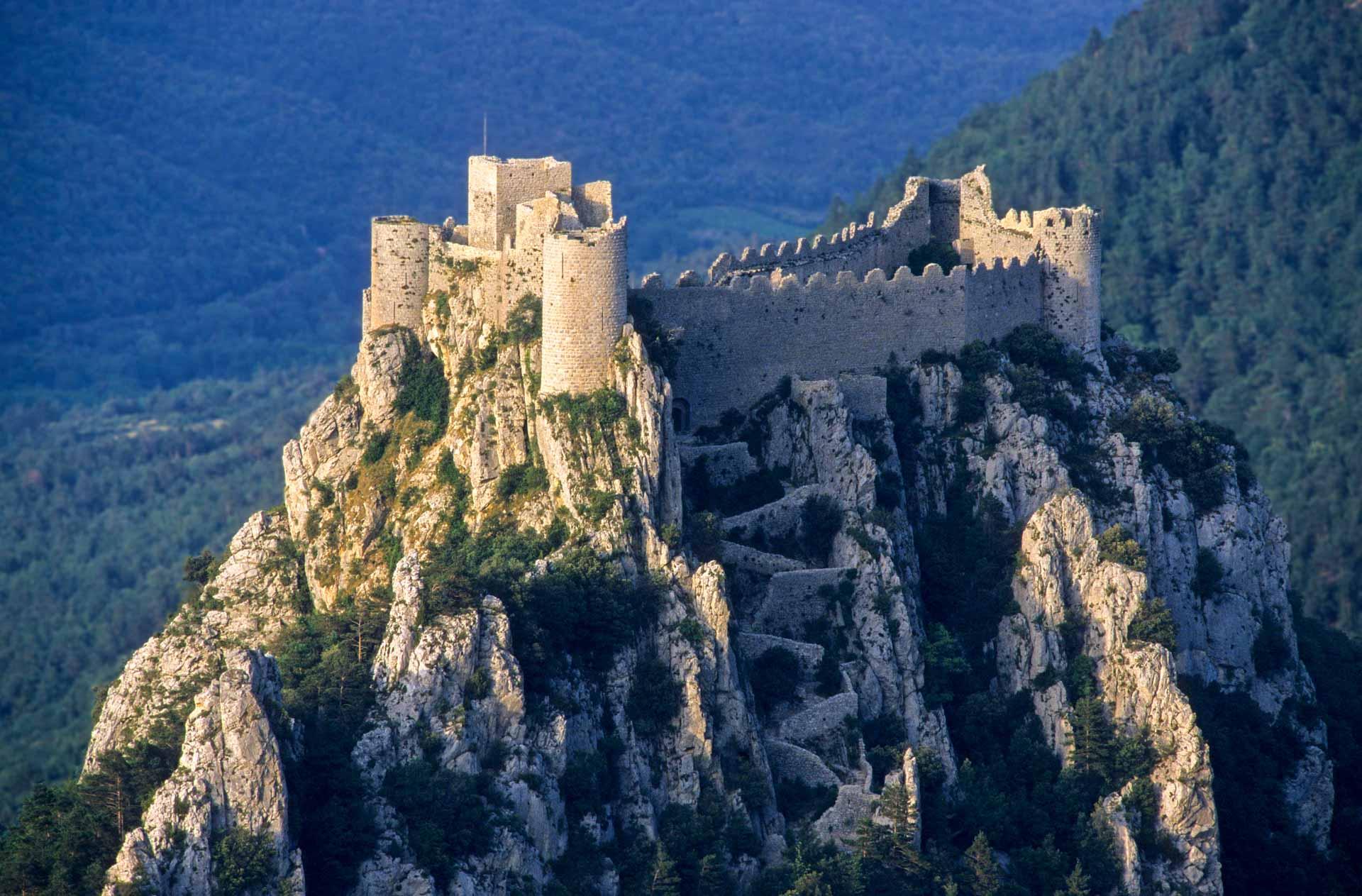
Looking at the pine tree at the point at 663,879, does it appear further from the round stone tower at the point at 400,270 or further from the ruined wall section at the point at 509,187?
the ruined wall section at the point at 509,187

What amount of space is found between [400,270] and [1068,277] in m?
25.4

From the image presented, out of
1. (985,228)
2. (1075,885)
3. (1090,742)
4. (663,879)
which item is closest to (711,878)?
(663,879)

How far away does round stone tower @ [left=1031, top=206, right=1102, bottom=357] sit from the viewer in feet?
334

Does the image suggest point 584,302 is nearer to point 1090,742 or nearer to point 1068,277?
point 1090,742

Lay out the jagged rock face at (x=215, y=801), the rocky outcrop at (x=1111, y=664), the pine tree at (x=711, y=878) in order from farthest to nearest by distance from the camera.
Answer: the rocky outcrop at (x=1111, y=664) < the pine tree at (x=711, y=878) < the jagged rock face at (x=215, y=801)

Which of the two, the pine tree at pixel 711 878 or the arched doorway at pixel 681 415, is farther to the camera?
the arched doorway at pixel 681 415

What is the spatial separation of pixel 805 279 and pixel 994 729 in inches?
720

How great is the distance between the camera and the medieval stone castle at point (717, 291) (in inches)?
3469

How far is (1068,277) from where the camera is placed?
102 metres

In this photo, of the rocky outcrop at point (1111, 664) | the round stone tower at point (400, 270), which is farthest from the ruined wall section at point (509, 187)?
the rocky outcrop at point (1111, 664)

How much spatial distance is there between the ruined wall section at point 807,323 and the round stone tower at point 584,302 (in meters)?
4.42

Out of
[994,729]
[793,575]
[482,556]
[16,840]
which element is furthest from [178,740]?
[994,729]

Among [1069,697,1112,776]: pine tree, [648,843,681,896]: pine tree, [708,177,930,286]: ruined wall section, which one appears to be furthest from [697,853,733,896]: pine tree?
[708,177,930,286]: ruined wall section

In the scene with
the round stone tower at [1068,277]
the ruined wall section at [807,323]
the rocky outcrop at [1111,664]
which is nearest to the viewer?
the rocky outcrop at [1111,664]
